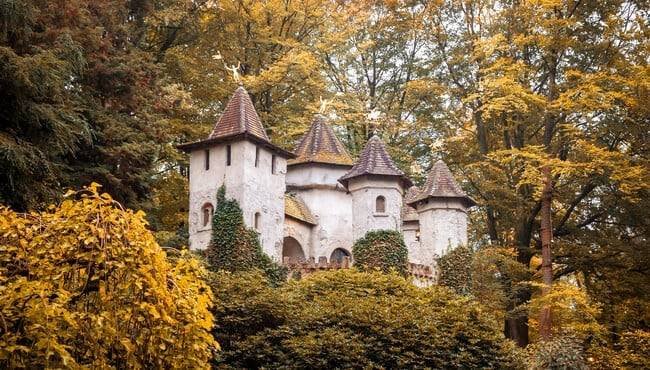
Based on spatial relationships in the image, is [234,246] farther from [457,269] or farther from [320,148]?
[320,148]

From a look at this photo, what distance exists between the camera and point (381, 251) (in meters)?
22.1

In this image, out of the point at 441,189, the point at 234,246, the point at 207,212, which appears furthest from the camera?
the point at 441,189

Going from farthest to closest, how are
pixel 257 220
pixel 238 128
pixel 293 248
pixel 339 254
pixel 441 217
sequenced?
1. pixel 339 254
2. pixel 293 248
3. pixel 441 217
4. pixel 238 128
5. pixel 257 220

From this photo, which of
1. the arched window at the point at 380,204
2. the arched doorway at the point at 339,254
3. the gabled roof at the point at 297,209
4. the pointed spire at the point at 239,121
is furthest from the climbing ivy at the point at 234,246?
the arched doorway at the point at 339,254

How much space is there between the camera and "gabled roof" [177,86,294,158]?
2133cm

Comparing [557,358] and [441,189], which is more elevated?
[441,189]

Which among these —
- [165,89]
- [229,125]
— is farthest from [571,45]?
[165,89]

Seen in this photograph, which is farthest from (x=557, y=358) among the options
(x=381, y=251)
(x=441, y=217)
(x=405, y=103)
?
(x=405, y=103)

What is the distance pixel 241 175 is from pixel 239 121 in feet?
5.46

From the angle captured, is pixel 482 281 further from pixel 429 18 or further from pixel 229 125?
pixel 429 18

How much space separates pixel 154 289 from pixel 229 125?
1423cm

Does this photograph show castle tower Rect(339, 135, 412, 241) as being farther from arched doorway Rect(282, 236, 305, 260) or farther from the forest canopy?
the forest canopy

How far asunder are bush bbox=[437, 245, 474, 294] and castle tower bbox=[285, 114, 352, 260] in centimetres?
390

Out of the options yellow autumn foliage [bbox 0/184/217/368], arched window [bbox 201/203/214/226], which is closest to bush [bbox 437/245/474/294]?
arched window [bbox 201/203/214/226]
